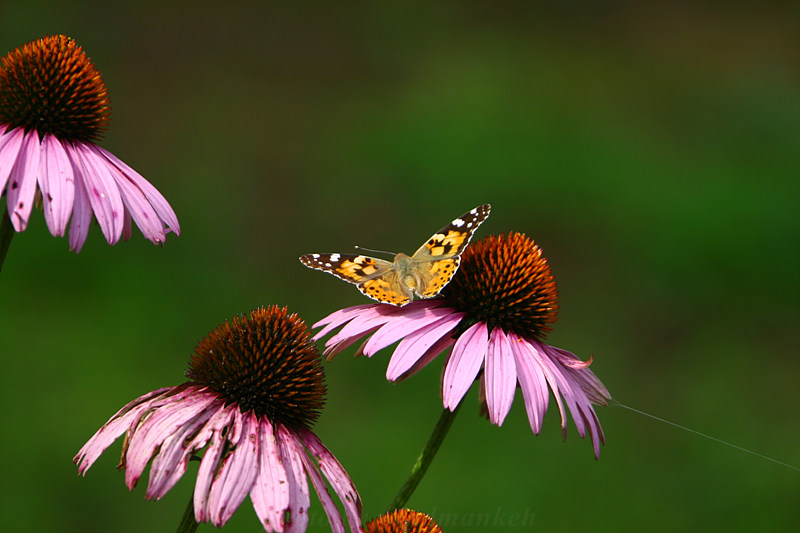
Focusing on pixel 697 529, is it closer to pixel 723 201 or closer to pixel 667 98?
pixel 723 201

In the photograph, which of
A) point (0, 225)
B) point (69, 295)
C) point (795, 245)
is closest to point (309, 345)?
point (0, 225)

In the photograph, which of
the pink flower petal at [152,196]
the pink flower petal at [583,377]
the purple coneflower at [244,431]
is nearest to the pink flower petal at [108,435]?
the purple coneflower at [244,431]

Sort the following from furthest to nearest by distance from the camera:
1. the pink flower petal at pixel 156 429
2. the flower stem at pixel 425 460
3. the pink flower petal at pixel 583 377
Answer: the pink flower petal at pixel 583 377
the flower stem at pixel 425 460
the pink flower petal at pixel 156 429

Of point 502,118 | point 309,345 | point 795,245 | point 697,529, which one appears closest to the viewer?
point 309,345

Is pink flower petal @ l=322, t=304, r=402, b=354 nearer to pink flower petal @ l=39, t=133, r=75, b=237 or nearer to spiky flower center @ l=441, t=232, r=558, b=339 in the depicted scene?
spiky flower center @ l=441, t=232, r=558, b=339

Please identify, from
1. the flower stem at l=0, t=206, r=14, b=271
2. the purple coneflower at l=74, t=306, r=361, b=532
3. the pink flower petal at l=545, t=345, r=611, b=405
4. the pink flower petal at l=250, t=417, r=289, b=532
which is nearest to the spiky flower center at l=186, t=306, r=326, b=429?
the purple coneflower at l=74, t=306, r=361, b=532

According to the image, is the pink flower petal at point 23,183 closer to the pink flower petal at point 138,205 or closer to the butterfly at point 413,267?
the pink flower petal at point 138,205

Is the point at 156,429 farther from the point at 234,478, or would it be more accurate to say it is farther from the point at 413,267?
the point at 413,267
